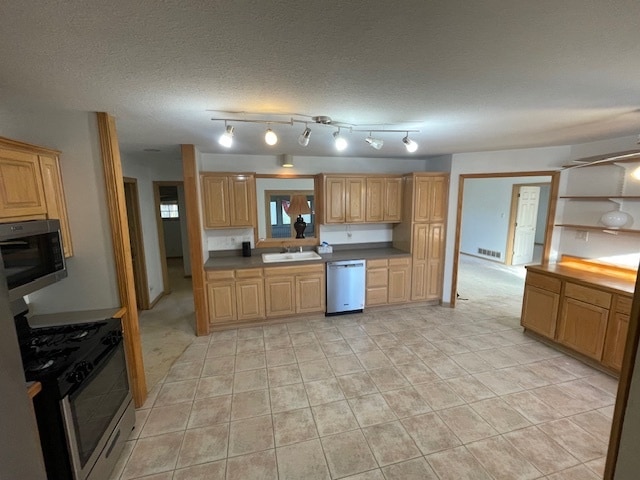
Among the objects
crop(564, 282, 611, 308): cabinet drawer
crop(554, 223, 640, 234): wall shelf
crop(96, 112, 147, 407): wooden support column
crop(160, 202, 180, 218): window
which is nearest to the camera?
crop(96, 112, 147, 407): wooden support column

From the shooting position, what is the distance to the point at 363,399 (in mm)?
2482

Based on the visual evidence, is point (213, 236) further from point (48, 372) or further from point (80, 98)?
point (48, 372)

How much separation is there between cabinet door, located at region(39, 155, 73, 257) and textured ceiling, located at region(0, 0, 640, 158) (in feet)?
1.32

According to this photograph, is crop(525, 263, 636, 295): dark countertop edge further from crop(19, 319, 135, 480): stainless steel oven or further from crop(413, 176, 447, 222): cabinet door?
crop(19, 319, 135, 480): stainless steel oven

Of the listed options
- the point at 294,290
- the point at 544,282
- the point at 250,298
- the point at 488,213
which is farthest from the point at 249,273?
the point at 488,213

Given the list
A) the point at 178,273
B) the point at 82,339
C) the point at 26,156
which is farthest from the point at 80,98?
the point at 178,273

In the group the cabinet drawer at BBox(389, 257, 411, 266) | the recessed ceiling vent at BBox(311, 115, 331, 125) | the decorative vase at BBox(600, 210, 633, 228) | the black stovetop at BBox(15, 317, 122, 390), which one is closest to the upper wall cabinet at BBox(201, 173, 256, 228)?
the recessed ceiling vent at BBox(311, 115, 331, 125)

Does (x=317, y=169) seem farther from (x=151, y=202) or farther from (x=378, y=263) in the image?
(x=151, y=202)

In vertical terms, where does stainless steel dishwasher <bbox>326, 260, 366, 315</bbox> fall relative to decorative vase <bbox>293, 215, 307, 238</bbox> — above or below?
below

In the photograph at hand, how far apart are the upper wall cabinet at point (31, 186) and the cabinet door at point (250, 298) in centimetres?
192

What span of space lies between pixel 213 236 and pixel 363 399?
9.75ft

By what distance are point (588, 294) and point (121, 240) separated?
445cm

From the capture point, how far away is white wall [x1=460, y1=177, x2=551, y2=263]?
22.6ft

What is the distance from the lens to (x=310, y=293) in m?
4.03
